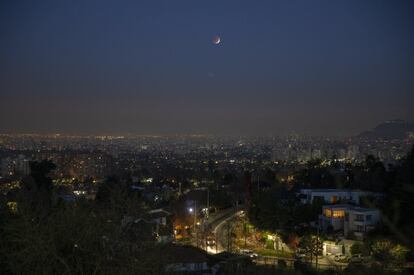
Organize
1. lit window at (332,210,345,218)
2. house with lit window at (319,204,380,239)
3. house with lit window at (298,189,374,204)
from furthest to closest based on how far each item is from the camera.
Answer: house with lit window at (298,189,374,204), lit window at (332,210,345,218), house with lit window at (319,204,380,239)

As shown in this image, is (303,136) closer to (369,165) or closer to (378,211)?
(369,165)

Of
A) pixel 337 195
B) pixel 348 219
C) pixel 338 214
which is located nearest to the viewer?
pixel 348 219

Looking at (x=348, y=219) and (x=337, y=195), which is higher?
(x=337, y=195)

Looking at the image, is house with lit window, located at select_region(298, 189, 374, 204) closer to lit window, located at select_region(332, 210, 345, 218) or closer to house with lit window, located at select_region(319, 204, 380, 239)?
house with lit window, located at select_region(319, 204, 380, 239)

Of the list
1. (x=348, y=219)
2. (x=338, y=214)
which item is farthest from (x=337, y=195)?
(x=348, y=219)

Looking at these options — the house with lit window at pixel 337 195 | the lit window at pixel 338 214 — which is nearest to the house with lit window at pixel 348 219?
the lit window at pixel 338 214

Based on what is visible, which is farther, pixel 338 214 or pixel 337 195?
pixel 337 195

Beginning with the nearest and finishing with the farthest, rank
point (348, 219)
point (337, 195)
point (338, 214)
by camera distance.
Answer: point (348, 219)
point (338, 214)
point (337, 195)

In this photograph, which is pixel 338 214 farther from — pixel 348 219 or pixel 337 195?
pixel 337 195

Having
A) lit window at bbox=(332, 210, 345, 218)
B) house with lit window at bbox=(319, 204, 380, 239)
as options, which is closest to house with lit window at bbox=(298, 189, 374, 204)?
house with lit window at bbox=(319, 204, 380, 239)
